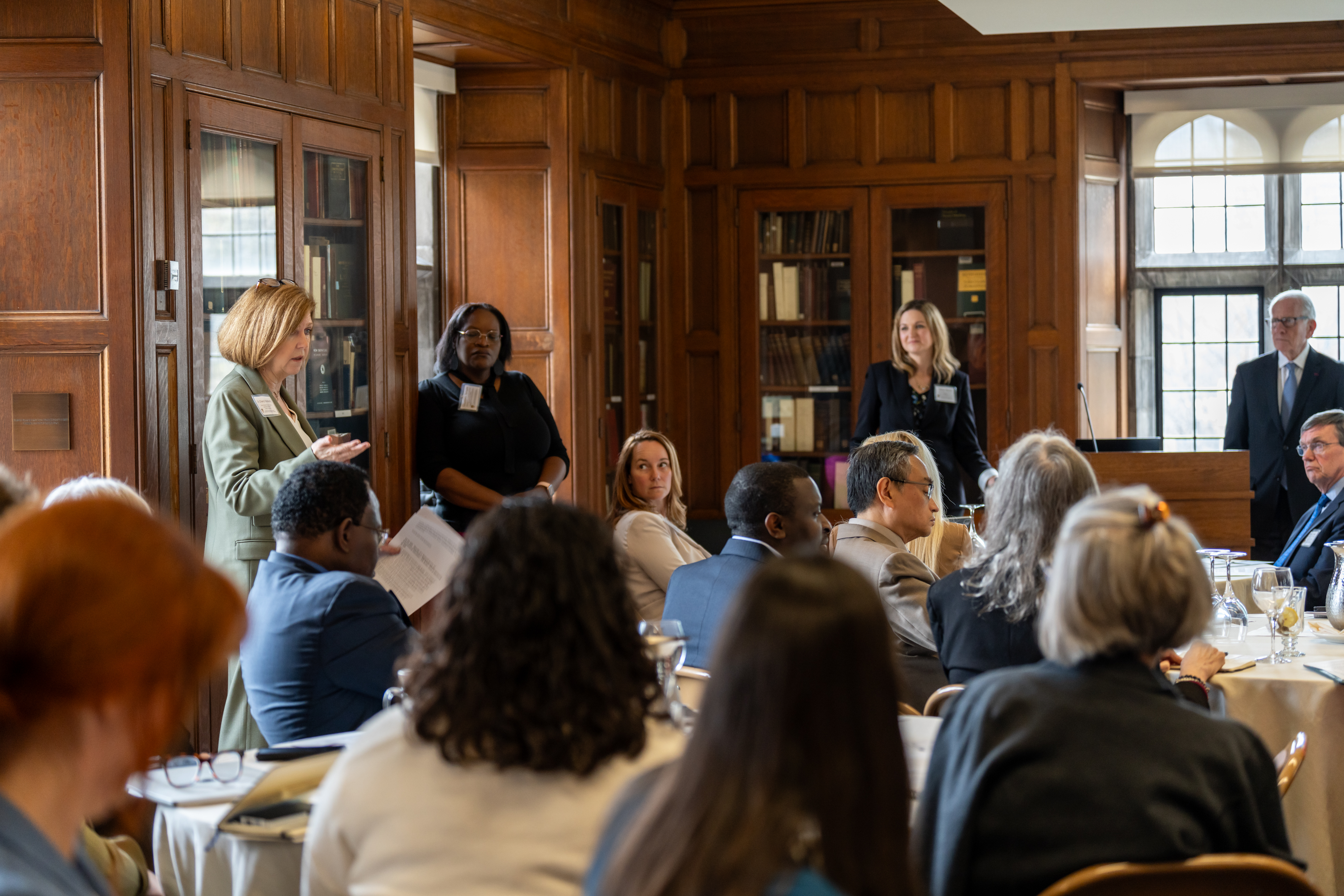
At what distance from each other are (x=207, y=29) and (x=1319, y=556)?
4052 millimetres

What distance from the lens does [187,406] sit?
4.33 m

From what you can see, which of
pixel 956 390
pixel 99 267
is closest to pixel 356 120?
pixel 99 267

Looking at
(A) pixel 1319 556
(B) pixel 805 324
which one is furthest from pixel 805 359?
(A) pixel 1319 556

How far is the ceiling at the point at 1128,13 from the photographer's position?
5992mm

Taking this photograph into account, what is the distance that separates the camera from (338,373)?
16.8 ft

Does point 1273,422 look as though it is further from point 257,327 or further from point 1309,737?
point 257,327

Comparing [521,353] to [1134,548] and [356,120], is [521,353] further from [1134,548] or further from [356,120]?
[1134,548]

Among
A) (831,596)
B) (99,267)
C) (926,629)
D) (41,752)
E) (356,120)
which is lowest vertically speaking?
(926,629)

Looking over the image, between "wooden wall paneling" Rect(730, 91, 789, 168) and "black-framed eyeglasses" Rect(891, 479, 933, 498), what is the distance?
13.8 ft

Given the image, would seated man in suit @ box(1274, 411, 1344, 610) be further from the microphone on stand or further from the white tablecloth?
the microphone on stand

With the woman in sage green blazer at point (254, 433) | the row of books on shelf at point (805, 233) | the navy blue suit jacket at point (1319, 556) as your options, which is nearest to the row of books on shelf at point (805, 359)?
the row of books on shelf at point (805, 233)

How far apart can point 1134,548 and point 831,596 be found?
799mm

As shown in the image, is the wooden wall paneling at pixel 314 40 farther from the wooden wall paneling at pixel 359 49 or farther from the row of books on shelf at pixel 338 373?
the row of books on shelf at pixel 338 373

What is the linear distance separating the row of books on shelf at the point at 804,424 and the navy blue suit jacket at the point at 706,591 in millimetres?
4282
